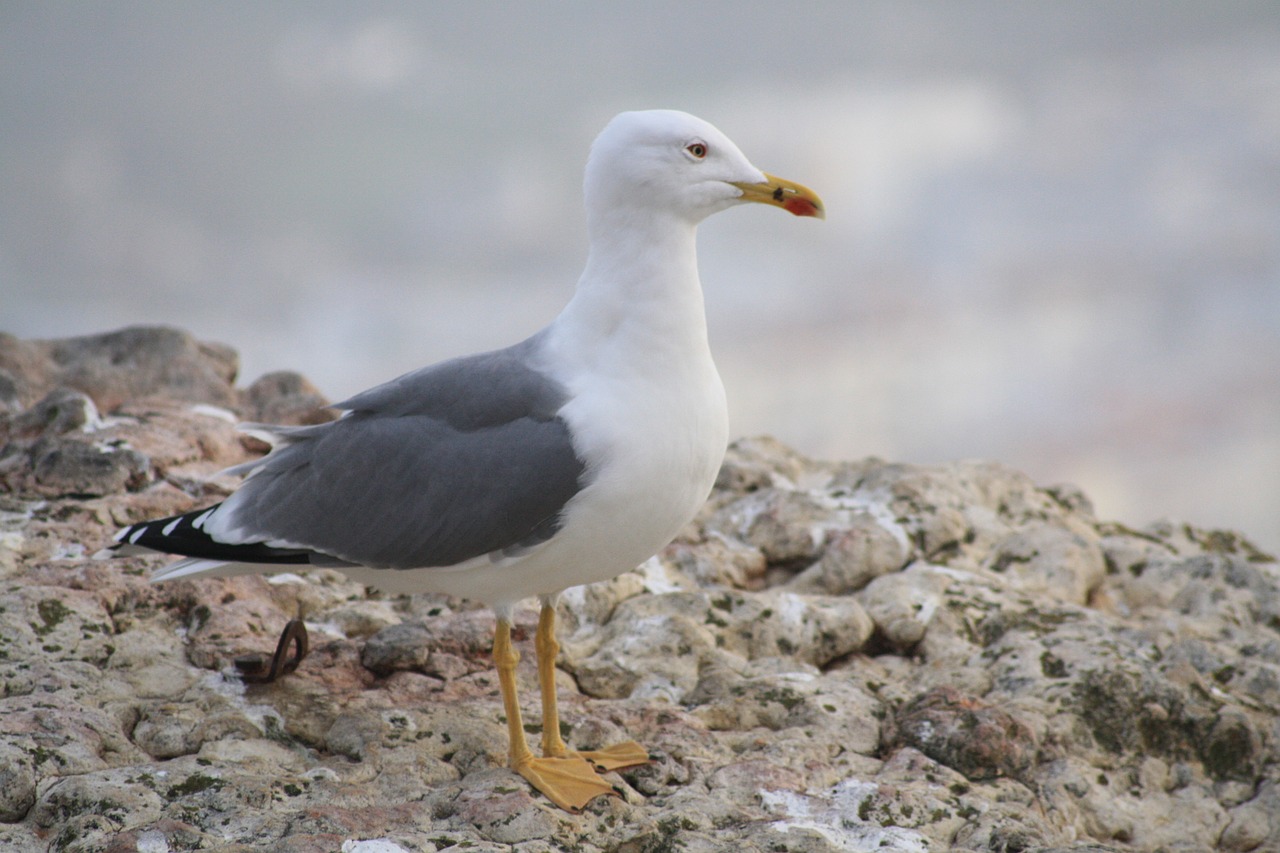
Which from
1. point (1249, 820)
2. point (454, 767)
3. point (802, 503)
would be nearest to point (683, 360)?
point (454, 767)

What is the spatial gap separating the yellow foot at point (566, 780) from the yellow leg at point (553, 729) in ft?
0.42

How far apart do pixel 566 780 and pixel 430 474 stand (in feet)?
4.82

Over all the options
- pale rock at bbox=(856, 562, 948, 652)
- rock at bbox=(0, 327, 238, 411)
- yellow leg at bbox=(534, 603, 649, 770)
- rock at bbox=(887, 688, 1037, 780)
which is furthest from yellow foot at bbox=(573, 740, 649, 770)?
rock at bbox=(0, 327, 238, 411)

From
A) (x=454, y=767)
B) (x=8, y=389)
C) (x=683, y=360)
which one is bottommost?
(x=454, y=767)

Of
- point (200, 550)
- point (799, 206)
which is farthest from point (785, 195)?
point (200, 550)

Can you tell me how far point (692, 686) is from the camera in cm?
624

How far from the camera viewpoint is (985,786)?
5.45 metres

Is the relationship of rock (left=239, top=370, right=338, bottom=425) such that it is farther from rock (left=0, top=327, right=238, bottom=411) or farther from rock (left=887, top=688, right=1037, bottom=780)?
rock (left=887, top=688, right=1037, bottom=780)

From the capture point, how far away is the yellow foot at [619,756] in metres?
5.34

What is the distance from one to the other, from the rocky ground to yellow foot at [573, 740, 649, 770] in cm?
6

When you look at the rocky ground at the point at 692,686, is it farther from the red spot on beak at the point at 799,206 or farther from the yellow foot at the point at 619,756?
the red spot on beak at the point at 799,206

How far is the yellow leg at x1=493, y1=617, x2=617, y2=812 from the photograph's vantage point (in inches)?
197

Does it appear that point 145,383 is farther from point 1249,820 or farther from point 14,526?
point 1249,820

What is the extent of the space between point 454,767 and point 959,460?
17.1ft
